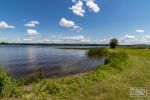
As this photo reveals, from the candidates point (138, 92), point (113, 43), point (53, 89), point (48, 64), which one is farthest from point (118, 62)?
point (113, 43)

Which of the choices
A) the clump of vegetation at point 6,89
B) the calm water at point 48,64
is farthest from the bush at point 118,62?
the clump of vegetation at point 6,89

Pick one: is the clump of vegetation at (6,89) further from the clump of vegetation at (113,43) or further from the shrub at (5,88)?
the clump of vegetation at (113,43)

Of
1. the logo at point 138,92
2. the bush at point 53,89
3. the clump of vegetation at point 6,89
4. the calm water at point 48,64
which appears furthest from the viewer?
the calm water at point 48,64

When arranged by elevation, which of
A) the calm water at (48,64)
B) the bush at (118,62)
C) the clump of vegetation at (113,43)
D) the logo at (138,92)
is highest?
the clump of vegetation at (113,43)

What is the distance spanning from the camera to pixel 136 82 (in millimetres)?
11625

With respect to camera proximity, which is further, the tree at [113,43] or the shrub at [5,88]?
the tree at [113,43]

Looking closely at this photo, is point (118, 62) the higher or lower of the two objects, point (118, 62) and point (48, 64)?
the higher

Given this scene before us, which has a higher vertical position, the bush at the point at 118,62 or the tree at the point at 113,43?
the tree at the point at 113,43

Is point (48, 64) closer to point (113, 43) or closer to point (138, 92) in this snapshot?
point (138, 92)

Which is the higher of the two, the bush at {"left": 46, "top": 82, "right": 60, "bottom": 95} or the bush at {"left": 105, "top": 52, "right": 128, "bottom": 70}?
the bush at {"left": 105, "top": 52, "right": 128, "bottom": 70}

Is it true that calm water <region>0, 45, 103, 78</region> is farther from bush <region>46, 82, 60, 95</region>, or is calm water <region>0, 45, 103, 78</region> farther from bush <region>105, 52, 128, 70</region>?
bush <region>46, 82, 60, 95</region>

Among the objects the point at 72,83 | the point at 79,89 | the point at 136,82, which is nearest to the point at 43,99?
the point at 79,89

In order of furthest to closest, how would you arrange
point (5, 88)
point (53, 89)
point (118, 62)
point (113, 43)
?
point (113, 43) < point (118, 62) < point (53, 89) < point (5, 88)

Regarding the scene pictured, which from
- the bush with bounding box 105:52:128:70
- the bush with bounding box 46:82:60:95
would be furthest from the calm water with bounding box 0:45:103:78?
the bush with bounding box 46:82:60:95
